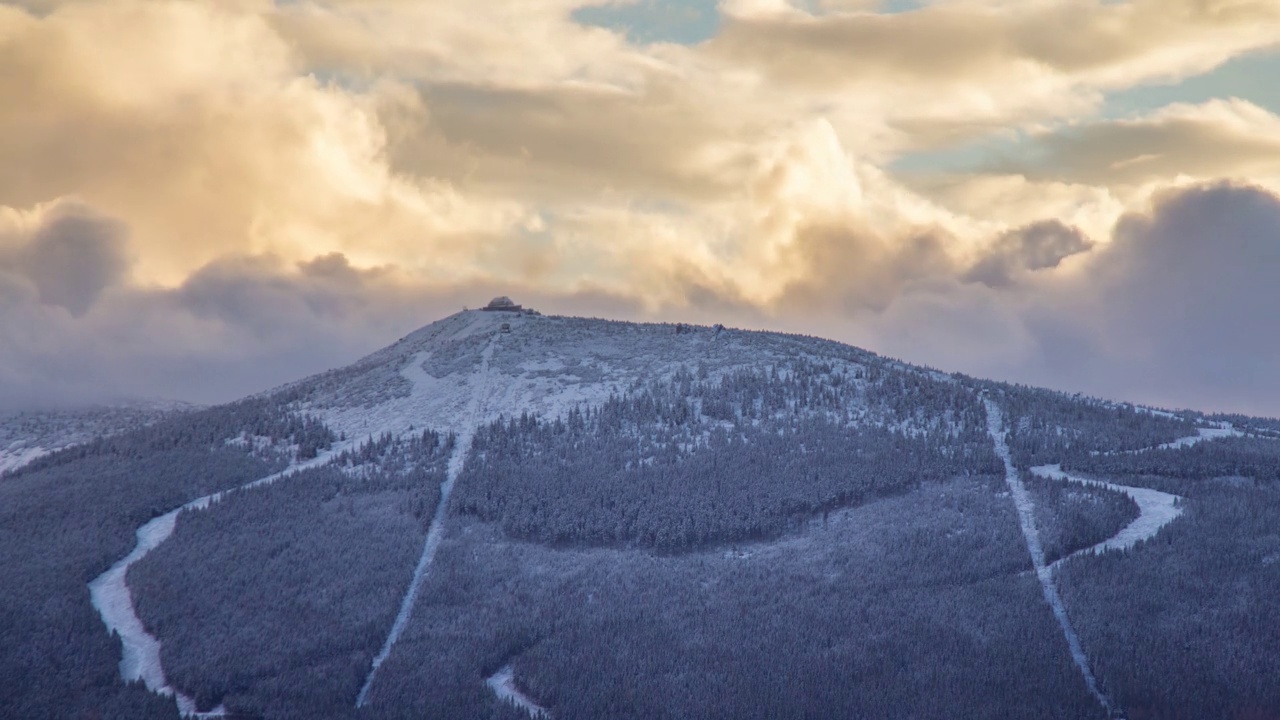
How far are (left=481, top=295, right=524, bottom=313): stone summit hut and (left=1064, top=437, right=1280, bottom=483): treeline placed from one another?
7675 centimetres

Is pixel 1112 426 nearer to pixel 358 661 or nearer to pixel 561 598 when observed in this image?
pixel 561 598

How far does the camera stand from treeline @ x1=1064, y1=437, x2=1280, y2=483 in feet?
273

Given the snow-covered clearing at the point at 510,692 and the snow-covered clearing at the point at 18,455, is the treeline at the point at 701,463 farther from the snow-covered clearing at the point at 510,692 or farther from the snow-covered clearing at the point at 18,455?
the snow-covered clearing at the point at 18,455

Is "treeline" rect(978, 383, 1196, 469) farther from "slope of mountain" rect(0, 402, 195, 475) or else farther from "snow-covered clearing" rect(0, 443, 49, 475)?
"snow-covered clearing" rect(0, 443, 49, 475)

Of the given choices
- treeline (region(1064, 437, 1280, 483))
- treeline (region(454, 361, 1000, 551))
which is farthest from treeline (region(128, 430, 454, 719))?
treeline (region(1064, 437, 1280, 483))

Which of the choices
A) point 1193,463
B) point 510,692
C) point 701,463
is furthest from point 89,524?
point 1193,463

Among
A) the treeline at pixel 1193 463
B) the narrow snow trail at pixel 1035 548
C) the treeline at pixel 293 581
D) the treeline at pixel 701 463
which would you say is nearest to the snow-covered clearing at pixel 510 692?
the treeline at pixel 293 581

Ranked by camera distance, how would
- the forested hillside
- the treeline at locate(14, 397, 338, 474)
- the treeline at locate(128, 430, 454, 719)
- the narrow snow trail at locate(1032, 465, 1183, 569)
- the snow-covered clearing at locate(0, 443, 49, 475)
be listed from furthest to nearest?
the snow-covered clearing at locate(0, 443, 49, 475) → the treeline at locate(14, 397, 338, 474) → the narrow snow trail at locate(1032, 465, 1183, 569) → the treeline at locate(128, 430, 454, 719) → the forested hillside

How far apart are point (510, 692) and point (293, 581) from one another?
71.3 feet

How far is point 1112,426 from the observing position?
9662 centimetres

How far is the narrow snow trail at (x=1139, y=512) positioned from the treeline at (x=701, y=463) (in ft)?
20.3

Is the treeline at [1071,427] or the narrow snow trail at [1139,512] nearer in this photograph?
the narrow snow trail at [1139,512]

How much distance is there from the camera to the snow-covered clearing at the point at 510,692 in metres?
58.8

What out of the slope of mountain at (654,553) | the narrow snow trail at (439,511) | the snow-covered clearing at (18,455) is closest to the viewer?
the slope of mountain at (654,553)
